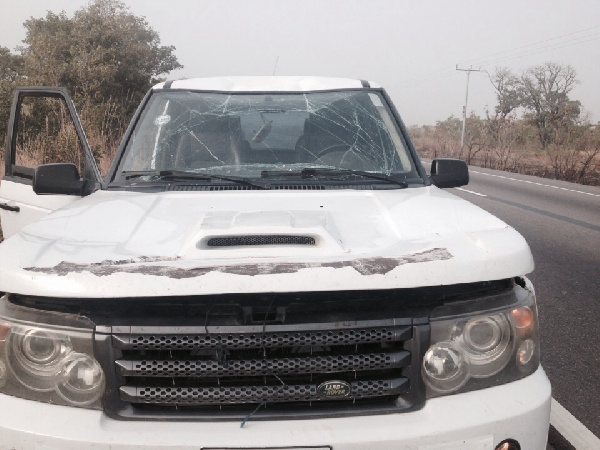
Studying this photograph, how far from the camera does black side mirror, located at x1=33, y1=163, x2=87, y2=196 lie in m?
3.17

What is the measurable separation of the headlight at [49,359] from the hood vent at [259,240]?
0.48 m

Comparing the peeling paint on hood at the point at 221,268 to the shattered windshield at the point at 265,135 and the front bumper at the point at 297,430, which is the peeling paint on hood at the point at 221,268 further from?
the shattered windshield at the point at 265,135

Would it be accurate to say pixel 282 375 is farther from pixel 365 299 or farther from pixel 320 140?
pixel 320 140

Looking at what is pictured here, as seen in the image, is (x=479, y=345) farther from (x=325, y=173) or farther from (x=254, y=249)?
(x=325, y=173)

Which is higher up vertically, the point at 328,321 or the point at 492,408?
the point at 328,321

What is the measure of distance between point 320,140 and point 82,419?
2.09m

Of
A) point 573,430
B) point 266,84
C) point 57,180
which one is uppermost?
point 266,84

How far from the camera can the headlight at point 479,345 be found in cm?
189

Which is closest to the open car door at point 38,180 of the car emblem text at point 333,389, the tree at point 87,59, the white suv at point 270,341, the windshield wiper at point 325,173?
the windshield wiper at point 325,173

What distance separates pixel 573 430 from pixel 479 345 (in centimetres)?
169

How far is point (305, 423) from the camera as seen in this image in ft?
5.88

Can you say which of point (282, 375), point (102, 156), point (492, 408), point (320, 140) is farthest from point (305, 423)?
point (102, 156)

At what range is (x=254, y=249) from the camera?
199 centimetres

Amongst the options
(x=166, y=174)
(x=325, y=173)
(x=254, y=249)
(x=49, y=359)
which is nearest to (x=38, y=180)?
(x=166, y=174)
